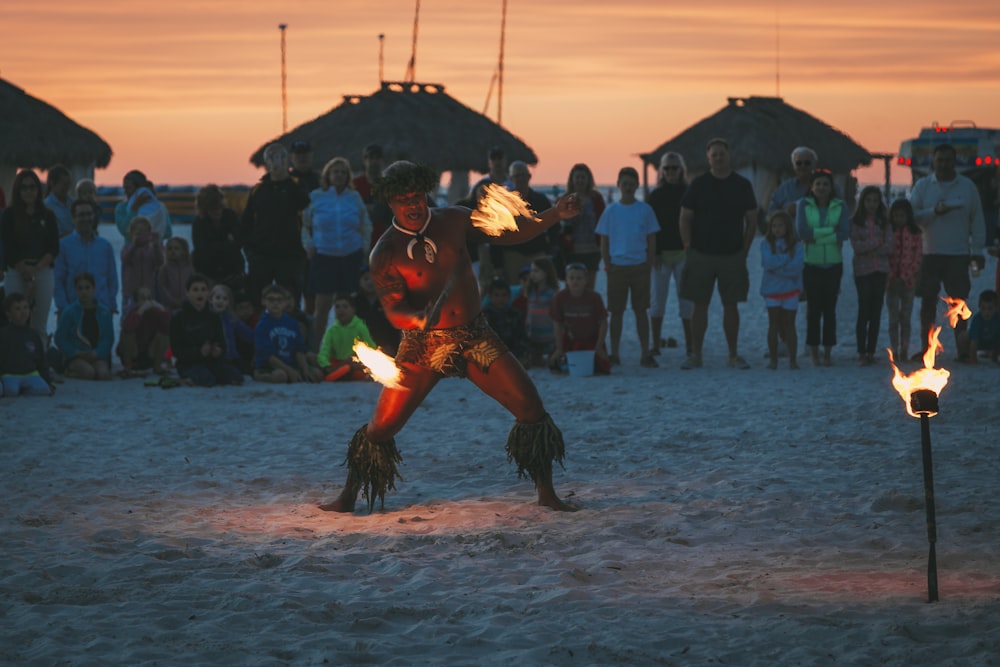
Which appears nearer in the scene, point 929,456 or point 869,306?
point 929,456

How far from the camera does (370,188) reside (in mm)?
11875

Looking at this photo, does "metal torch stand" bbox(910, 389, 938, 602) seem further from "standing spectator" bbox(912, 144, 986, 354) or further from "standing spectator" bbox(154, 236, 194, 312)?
"standing spectator" bbox(154, 236, 194, 312)

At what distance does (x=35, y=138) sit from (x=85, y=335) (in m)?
12.4

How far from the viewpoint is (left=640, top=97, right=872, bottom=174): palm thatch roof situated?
3475cm

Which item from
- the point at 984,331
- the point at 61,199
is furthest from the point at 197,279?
the point at 984,331

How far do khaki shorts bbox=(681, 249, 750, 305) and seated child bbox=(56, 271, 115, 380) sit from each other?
5014 millimetres

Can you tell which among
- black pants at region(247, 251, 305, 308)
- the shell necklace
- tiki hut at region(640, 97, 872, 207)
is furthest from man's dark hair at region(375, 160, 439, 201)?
tiki hut at region(640, 97, 872, 207)

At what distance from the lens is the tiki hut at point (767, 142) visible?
3481 cm

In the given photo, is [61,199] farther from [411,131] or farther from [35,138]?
[411,131]

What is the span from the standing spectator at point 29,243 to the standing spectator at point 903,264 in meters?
7.19

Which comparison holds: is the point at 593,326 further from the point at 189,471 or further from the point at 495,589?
the point at 495,589

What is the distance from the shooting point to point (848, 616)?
14.9ft

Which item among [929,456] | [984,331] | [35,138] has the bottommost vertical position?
[929,456]

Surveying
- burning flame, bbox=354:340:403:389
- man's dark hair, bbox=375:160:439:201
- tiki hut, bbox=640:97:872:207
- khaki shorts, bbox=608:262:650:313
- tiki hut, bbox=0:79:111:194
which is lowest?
burning flame, bbox=354:340:403:389
